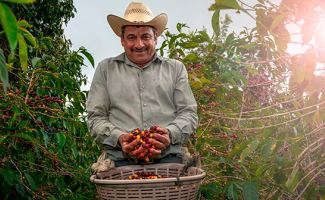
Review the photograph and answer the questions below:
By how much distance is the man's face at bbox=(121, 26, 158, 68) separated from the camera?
164 centimetres

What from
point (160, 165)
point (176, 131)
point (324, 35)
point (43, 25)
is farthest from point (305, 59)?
point (43, 25)

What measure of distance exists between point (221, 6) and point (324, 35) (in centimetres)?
34

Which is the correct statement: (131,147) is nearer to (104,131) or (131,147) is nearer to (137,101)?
(104,131)

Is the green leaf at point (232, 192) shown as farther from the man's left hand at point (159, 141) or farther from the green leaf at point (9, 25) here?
the green leaf at point (9, 25)

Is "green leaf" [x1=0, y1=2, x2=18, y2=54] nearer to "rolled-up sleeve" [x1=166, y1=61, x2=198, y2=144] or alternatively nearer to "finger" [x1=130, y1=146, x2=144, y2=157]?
"finger" [x1=130, y1=146, x2=144, y2=157]

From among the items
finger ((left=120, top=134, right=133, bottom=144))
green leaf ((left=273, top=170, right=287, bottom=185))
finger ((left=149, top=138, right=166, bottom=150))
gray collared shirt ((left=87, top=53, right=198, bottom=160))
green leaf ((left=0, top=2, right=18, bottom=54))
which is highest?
green leaf ((left=0, top=2, right=18, bottom=54))

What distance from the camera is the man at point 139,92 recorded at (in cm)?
152

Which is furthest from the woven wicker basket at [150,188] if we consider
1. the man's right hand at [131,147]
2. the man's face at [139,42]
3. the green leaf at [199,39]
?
the green leaf at [199,39]

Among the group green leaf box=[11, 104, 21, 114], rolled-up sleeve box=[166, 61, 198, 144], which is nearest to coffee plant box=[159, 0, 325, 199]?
rolled-up sleeve box=[166, 61, 198, 144]

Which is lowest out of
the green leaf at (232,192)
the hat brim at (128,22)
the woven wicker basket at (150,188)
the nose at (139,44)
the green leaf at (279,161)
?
the green leaf at (232,192)

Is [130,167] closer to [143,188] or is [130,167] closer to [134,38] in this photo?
[143,188]

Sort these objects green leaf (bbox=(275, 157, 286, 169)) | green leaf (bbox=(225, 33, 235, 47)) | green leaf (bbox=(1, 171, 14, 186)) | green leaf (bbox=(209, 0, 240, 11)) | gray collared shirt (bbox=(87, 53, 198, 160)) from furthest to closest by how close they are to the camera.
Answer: green leaf (bbox=(225, 33, 235, 47))
gray collared shirt (bbox=(87, 53, 198, 160))
green leaf (bbox=(1, 171, 14, 186))
green leaf (bbox=(275, 157, 286, 169))
green leaf (bbox=(209, 0, 240, 11))

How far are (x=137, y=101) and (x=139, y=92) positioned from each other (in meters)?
0.07

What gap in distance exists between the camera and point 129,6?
180 cm
